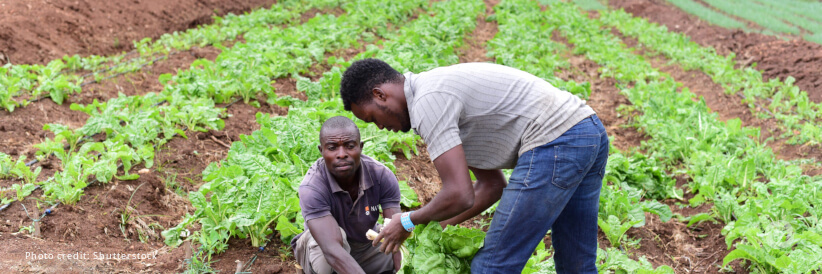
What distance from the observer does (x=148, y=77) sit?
8273mm

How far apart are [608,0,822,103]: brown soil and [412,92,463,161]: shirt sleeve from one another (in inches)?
324

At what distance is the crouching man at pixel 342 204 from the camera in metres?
3.10

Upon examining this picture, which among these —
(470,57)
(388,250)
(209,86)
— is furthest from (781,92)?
(388,250)

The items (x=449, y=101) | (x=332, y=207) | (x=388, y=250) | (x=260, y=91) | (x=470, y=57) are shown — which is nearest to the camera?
(x=449, y=101)

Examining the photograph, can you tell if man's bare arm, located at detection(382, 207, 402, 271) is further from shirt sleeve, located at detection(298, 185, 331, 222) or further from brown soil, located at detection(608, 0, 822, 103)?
brown soil, located at detection(608, 0, 822, 103)

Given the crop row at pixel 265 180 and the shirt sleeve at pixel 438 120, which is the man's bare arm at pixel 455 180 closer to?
the shirt sleeve at pixel 438 120

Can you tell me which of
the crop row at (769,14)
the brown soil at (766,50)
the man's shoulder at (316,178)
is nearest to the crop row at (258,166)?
the man's shoulder at (316,178)

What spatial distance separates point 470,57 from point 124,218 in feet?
23.8

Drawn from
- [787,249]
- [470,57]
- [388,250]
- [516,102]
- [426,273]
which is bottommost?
[470,57]

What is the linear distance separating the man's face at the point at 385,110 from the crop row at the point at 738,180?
2.44 m

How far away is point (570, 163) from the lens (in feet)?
8.45

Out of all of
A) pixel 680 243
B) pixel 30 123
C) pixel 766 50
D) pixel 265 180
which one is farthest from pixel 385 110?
pixel 766 50

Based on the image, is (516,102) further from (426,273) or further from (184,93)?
(184,93)

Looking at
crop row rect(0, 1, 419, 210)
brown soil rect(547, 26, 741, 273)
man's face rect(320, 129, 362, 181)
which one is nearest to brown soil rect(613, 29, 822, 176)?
brown soil rect(547, 26, 741, 273)
